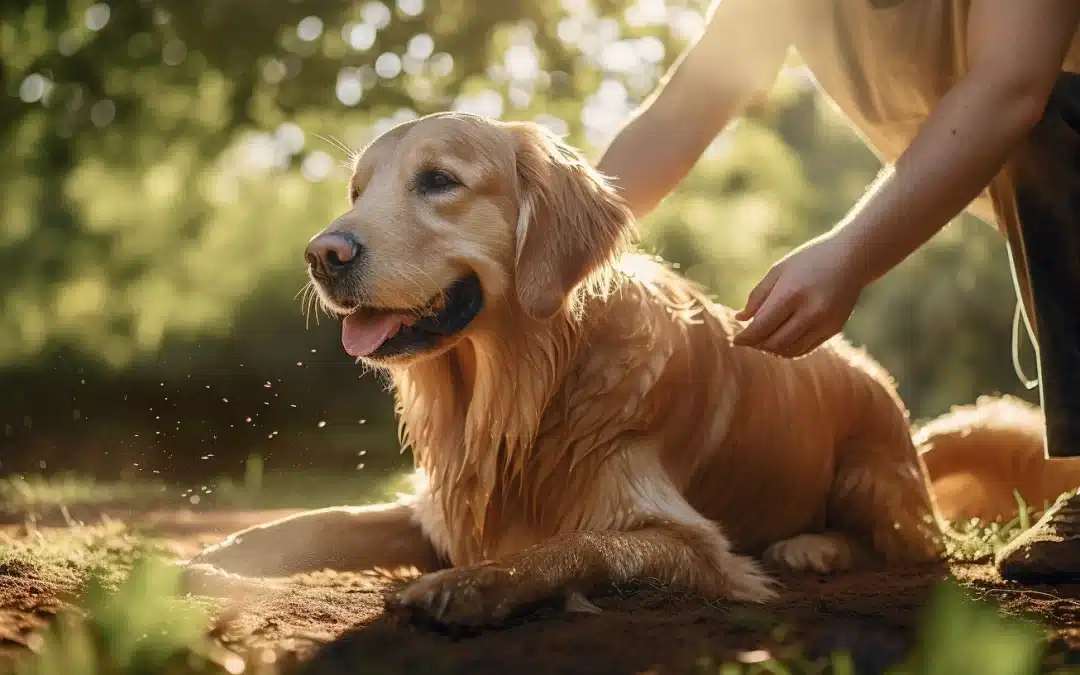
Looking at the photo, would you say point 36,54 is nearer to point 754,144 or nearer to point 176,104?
point 176,104

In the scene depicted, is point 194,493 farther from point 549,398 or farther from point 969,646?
point 969,646

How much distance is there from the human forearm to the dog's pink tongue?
1156mm

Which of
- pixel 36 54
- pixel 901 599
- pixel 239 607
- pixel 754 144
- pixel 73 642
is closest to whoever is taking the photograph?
pixel 73 642

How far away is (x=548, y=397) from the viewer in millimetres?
2949

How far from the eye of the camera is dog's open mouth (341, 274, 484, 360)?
2.78m

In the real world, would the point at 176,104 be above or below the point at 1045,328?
above

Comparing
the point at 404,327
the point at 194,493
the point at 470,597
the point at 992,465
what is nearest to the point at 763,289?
the point at 404,327

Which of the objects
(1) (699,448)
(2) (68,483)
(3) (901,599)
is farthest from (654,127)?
(2) (68,483)

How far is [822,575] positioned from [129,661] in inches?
84.9

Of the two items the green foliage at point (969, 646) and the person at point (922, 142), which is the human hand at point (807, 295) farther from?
the green foliage at point (969, 646)

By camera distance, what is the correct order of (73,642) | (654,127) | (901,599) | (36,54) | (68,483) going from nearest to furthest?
(73,642) < (901,599) < (654,127) < (68,483) < (36,54)

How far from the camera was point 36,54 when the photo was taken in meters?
8.12

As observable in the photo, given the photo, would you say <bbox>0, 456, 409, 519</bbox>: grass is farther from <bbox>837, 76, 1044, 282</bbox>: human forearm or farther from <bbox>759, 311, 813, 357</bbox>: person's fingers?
<bbox>837, 76, 1044, 282</bbox>: human forearm

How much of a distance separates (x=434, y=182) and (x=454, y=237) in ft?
0.59
